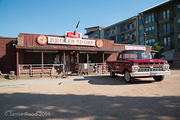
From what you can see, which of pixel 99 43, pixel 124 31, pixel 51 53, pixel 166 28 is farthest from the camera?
pixel 124 31

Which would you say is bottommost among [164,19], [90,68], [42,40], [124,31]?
[90,68]

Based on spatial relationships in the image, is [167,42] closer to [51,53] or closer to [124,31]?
[124,31]

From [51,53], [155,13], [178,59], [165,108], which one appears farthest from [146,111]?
[155,13]

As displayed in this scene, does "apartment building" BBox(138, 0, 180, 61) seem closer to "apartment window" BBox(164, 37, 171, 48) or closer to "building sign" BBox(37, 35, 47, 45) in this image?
"apartment window" BBox(164, 37, 171, 48)

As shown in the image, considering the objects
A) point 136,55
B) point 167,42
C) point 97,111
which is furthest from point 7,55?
point 167,42

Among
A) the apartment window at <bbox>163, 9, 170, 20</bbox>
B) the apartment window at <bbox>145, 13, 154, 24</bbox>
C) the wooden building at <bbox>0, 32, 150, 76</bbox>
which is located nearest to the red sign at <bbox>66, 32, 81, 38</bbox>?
the wooden building at <bbox>0, 32, 150, 76</bbox>

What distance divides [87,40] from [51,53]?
5012 mm

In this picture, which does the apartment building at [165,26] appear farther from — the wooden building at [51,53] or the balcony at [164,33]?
the wooden building at [51,53]

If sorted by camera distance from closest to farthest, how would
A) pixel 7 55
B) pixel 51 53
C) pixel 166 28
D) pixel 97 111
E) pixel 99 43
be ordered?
pixel 97 111
pixel 7 55
pixel 51 53
pixel 99 43
pixel 166 28

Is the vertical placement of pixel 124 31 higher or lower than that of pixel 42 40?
higher

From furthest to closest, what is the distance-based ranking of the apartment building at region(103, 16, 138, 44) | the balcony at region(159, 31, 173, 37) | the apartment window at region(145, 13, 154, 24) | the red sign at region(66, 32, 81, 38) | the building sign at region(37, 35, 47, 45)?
the apartment building at region(103, 16, 138, 44) → the apartment window at region(145, 13, 154, 24) → the balcony at region(159, 31, 173, 37) → the red sign at region(66, 32, 81, 38) → the building sign at region(37, 35, 47, 45)

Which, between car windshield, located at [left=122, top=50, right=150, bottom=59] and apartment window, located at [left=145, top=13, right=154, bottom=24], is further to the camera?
apartment window, located at [left=145, top=13, right=154, bottom=24]

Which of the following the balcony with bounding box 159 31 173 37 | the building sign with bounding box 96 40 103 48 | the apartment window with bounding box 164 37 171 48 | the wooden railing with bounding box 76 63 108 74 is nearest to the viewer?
the wooden railing with bounding box 76 63 108 74

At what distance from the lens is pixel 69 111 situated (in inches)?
153
